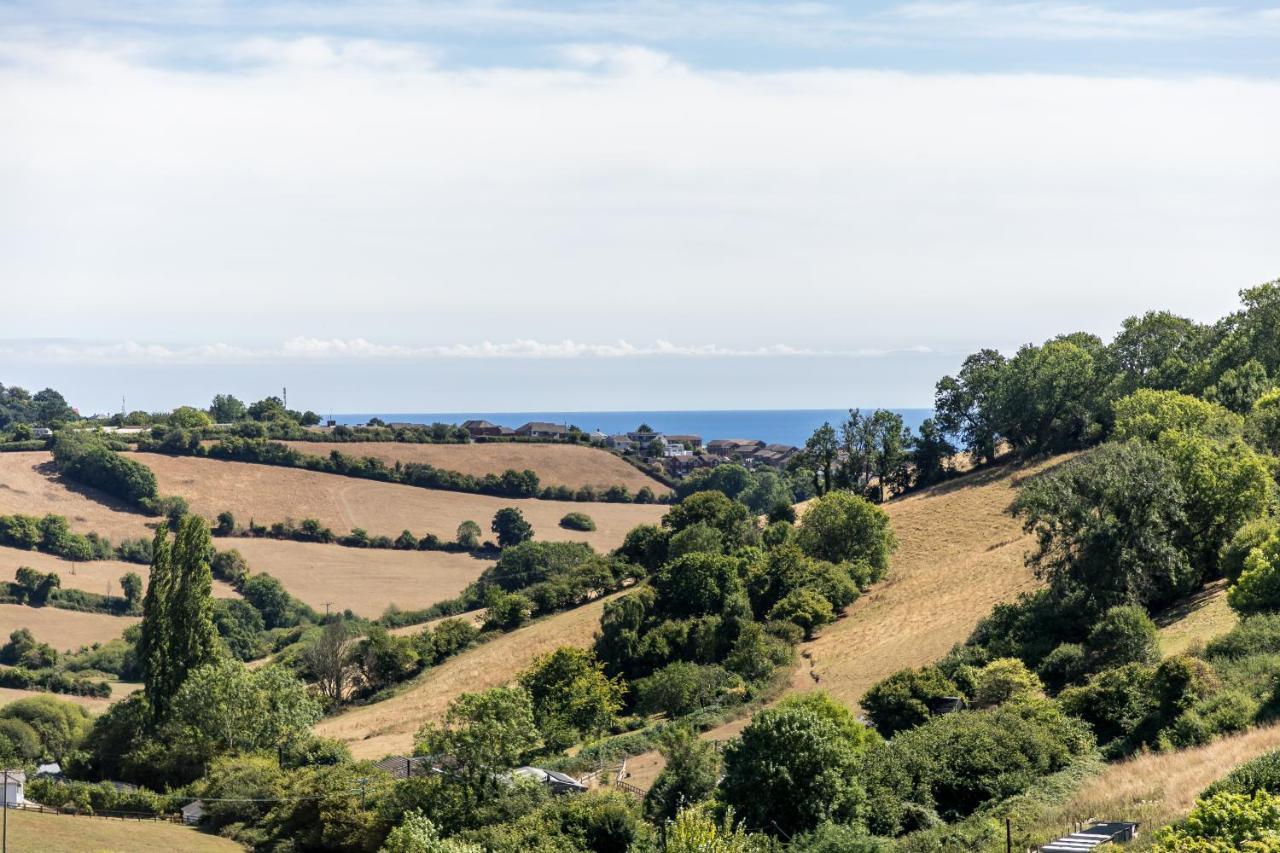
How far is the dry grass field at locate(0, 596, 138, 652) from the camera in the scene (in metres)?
102

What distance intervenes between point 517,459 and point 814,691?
112969 millimetres

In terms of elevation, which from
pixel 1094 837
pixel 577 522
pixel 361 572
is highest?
pixel 1094 837

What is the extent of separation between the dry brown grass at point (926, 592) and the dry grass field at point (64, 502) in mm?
76942

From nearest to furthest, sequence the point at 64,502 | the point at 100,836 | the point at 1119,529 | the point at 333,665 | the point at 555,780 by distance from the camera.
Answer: the point at 100,836
the point at 555,780
the point at 1119,529
the point at 333,665
the point at 64,502

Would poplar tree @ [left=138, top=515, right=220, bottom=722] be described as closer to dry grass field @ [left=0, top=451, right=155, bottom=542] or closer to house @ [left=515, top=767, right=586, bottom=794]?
house @ [left=515, top=767, right=586, bottom=794]

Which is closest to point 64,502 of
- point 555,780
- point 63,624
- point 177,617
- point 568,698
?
point 63,624

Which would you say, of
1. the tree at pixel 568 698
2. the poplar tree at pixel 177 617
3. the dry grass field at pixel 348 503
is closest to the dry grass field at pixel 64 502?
the dry grass field at pixel 348 503

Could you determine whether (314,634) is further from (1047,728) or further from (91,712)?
(1047,728)

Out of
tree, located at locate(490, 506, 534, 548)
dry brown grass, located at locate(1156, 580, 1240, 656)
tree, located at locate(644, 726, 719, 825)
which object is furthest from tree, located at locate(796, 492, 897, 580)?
tree, located at locate(490, 506, 534, 548)

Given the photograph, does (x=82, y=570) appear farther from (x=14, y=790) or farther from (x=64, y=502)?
(x=14, y=790)

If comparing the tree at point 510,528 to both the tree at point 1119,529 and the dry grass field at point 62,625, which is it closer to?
the dry grass field at point 62,625

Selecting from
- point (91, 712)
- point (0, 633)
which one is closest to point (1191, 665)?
point (91, 712)

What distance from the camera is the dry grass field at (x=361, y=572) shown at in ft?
386

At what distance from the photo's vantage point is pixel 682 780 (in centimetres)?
4197
